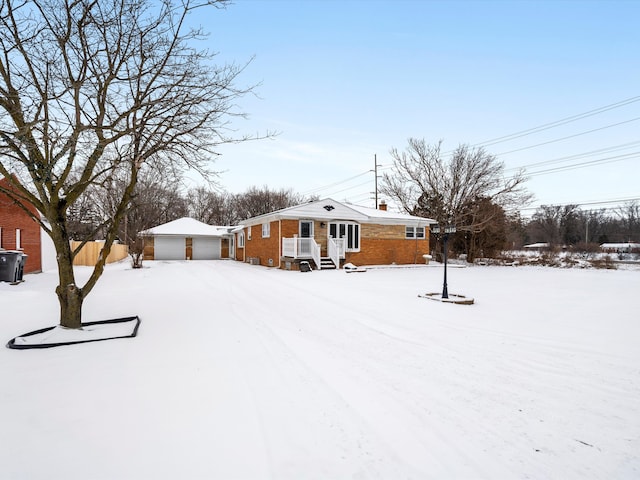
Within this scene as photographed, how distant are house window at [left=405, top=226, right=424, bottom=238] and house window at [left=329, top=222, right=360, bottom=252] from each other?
13.5 ft

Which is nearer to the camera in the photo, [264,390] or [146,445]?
[146,445]

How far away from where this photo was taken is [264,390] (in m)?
3.16

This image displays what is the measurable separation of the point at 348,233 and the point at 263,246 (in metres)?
5.39

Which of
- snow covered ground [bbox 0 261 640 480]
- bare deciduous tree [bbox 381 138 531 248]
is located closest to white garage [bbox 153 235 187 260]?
bare deciduous tree [bbox 381 138 531 248]

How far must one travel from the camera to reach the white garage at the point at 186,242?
2638cm

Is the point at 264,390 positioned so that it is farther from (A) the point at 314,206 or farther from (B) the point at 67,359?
(A) the point at 314,206

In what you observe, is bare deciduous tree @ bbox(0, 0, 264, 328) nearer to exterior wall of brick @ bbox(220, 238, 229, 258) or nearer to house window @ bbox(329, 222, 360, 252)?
house window @ bbox(329, 222, 360, 252)

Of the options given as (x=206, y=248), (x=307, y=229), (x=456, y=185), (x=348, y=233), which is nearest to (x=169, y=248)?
(x=206, y=248)

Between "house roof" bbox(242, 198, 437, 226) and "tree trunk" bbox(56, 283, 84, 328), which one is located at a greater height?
"house roof" bbox(242, 198, 437, 226)

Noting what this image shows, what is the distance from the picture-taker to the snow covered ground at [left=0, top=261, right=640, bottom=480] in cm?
213

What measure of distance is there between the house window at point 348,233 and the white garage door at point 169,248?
48.7ft

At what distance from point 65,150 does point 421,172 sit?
28048 mm

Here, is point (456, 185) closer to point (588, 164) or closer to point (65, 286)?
point (588, 164)

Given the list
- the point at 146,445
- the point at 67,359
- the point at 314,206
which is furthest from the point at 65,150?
the point at 314,206
